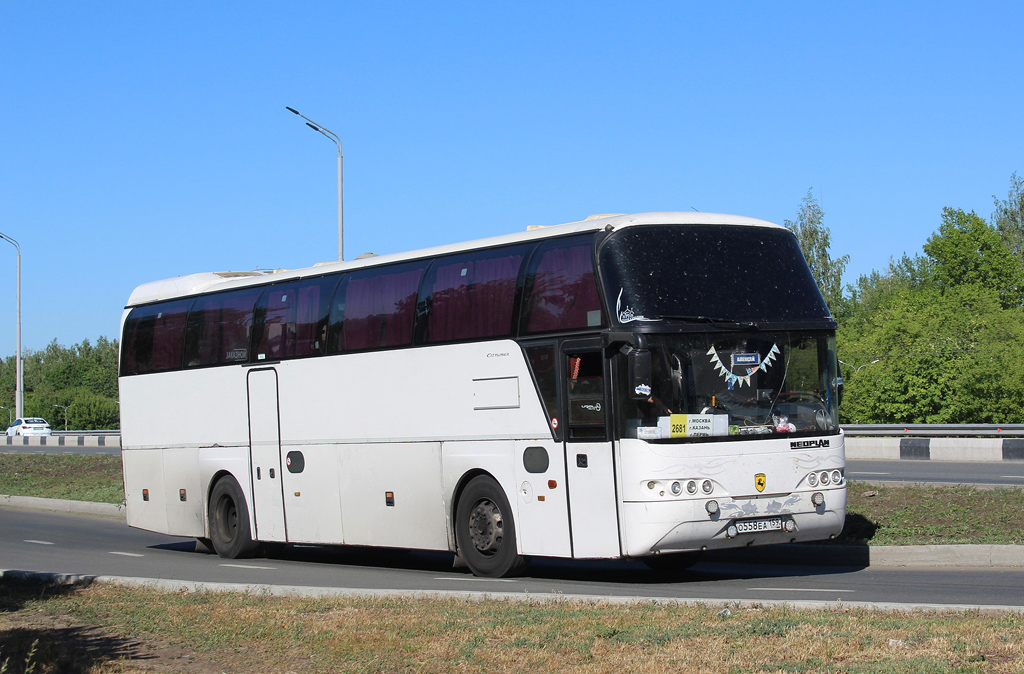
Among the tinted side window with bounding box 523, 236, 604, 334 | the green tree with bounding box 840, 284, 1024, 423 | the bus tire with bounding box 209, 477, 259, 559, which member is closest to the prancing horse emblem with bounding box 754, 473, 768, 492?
the tinted side window with bounding box 523, 236, 604, 334

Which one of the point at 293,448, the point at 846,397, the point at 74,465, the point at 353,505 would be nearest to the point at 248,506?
the point at 293,448

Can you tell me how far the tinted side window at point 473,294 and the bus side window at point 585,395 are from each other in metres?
1.10

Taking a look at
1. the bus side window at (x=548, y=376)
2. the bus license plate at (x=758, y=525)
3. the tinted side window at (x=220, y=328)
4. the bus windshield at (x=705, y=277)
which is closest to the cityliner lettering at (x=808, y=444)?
the bus license plate at (x=758, y=525)

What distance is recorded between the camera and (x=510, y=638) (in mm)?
8180

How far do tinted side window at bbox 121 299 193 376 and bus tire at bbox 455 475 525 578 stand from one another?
6.94 metres

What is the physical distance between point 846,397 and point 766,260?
4438 centimetres

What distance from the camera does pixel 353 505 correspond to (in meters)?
15.8

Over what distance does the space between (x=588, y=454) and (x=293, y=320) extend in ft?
19.7

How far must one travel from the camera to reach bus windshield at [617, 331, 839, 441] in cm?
1166

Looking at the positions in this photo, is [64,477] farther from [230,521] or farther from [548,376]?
[548,376]

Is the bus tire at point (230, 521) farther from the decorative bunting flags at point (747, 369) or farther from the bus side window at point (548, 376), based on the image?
the decorative bunting flags at point (747, 369)

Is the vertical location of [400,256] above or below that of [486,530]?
A: above

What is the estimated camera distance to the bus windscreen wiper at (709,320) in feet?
39.0

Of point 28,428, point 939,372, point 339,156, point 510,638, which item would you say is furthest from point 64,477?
point 28,428
